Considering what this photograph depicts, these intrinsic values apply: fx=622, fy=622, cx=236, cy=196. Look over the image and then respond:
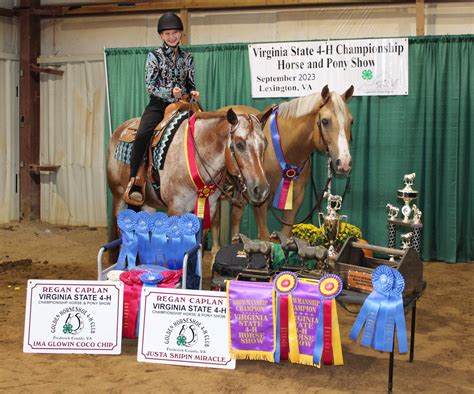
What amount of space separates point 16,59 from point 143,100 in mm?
2405

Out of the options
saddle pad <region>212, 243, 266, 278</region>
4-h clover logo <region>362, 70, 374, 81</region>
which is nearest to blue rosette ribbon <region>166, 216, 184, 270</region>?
saddle pad <region>212, 243, 266, 278</region>

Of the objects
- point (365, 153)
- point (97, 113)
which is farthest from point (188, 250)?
point (97, 113)

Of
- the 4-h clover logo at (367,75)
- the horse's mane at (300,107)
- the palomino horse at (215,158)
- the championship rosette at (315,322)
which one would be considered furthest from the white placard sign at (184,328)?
the 4-h clover logo at (367,75)

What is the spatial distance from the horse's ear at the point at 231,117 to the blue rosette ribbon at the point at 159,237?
77 centimetres

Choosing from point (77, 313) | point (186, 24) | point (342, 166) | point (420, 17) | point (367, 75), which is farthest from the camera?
point (186, 24)

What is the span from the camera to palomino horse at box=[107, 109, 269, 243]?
4133 millimetres

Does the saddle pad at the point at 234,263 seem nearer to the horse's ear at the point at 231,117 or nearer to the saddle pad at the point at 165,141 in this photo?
the horse's ear at the point at 231,117

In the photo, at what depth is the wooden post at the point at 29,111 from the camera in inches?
334

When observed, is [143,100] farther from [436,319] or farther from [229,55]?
[436,319]

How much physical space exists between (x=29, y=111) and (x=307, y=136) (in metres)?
4.96

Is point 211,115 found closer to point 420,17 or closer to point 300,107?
point 300,107

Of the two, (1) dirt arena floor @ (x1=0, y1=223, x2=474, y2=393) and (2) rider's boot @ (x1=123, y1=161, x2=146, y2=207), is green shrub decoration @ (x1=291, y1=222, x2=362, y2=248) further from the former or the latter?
(2) rider's boot @ (x1=123, y1=161, x2=146, y2=207)

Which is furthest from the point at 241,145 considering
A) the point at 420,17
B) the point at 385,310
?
the point at 420,17

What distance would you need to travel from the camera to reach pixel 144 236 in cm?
421
